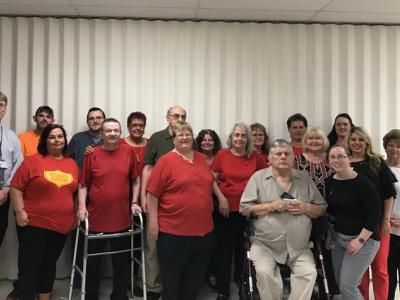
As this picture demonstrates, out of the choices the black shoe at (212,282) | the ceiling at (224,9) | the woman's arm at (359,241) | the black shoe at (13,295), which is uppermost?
the ceiling at (224,9)

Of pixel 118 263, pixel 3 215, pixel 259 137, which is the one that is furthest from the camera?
pixel 259 137

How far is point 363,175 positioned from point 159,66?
7.78 ft

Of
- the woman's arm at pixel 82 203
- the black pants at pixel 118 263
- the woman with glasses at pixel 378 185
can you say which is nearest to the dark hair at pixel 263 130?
the woman with glasses at pixel 378 185

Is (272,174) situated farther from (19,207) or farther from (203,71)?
(19,207)

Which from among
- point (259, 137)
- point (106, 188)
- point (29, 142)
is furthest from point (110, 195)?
point (259, 137)

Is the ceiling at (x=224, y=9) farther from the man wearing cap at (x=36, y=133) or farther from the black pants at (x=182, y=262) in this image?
the black pants at (x=182, y=262)

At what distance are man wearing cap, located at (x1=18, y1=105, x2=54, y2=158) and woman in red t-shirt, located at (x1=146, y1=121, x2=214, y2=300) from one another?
4.80 feet

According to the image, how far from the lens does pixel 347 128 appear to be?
3.88 metres

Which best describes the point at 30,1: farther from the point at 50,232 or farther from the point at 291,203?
the point at 291,203

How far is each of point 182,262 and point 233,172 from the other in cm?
90

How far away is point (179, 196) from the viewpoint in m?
2.82

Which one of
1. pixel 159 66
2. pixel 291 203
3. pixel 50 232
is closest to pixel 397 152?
pixel 291 203

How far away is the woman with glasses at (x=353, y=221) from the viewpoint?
2.71 m

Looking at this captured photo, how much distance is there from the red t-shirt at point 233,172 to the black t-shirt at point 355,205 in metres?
0.76
